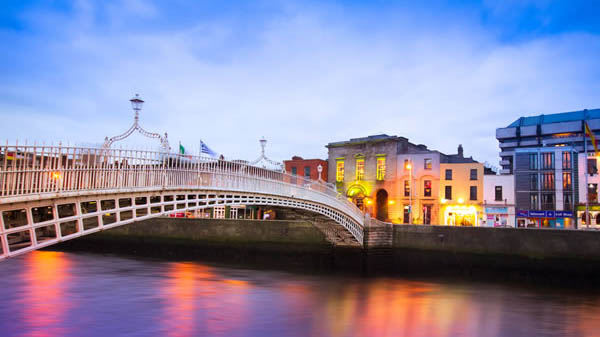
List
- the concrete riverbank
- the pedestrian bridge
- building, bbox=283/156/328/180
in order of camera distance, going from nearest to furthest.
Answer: the pedestrian bridge
the concrete riverbank
building, bbox=283/156/328/180

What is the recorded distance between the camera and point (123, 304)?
1717 cm

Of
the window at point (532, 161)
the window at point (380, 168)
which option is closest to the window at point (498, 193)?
the window at point (532, 161)

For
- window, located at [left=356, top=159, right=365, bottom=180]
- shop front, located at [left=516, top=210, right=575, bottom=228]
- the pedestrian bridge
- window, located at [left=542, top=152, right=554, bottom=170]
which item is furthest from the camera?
window, located at [left=356, top=159, right=365, bottom=180]

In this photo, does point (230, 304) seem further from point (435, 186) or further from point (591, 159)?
point (591, 159)

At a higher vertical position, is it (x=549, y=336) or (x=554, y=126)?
(x=554, y=126)

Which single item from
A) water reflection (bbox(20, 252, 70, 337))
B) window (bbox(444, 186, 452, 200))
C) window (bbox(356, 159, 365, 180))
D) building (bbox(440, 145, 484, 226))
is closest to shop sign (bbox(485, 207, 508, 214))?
building (bbox(440, 145, 484, 226))

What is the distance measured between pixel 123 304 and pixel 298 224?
51.1ft

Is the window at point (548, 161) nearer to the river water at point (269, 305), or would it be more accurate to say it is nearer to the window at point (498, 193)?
the window at point (498, 193)

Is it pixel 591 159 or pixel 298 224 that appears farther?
pixel 591 159

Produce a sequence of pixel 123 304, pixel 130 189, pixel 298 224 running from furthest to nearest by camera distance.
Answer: pixel 298 224 → pixel 123 304 → pixel 130 189

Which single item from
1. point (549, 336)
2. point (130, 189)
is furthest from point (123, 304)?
point (549, 336)

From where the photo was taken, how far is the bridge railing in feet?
34.0

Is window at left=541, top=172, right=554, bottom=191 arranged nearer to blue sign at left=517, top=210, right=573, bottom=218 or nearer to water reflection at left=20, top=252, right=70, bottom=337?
blue sign at left=517, top=210, right=573, bottom=218

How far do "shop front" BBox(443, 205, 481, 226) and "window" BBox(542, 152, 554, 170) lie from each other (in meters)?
6.25
